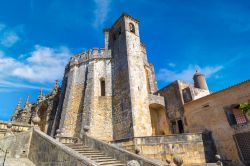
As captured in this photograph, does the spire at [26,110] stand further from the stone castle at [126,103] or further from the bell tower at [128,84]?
the bell tower at [128,84]

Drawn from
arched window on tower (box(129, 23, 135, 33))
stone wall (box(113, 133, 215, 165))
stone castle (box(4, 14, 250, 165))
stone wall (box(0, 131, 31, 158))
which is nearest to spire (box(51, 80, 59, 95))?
stone castle (box(4, 14, 250, 165))

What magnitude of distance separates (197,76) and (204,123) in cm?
870

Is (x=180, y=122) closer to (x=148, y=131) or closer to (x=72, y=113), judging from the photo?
(x=148, y=131)

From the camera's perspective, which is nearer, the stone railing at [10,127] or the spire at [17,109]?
the stone railing at [10,127]

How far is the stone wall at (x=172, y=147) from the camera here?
463 inches

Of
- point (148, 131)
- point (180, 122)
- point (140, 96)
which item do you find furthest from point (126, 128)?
point (180, 122)

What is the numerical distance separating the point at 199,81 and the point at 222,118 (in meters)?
8.76

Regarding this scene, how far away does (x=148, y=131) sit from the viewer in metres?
15.5

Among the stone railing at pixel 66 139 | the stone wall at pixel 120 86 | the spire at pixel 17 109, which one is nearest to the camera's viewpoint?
the stone railing at pixel 66 139

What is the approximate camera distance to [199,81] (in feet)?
70.2

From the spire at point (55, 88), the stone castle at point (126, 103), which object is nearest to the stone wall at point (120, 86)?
the stone castle at point (126, 103)

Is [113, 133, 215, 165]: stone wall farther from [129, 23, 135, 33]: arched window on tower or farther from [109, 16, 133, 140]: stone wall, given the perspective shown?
[129, 23, 135, 33]: arched window on tower

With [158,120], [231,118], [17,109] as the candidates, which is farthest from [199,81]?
[17,109]

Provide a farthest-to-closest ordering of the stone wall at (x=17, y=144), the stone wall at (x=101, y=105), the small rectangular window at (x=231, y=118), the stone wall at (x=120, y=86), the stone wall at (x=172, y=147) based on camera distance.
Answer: the stone wall at (x=101, y=105) < the stone wall at (x=120, y=86) < the small rectangular window at (x=231, y=118) < the stone wall at (x=172, y=147) < the stone wall at (x=17, y=144)
